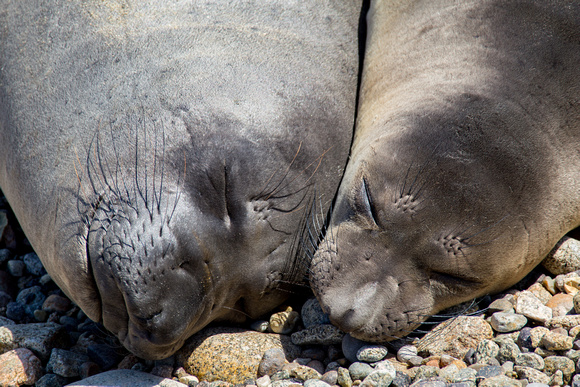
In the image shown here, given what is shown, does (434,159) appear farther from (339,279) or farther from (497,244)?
(339,279)

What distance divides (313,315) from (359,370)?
504 millimetres

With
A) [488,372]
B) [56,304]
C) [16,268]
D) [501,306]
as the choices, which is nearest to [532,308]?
[501,306]

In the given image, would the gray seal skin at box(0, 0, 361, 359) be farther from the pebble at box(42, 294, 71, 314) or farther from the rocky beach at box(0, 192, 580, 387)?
the pebble at box(42, 294, 71, 314)

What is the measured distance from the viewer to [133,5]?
337 centimetres

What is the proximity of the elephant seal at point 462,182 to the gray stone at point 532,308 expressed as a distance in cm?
11

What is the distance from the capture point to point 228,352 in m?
3.09

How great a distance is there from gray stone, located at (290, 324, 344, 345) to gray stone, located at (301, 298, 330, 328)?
0.06 meters

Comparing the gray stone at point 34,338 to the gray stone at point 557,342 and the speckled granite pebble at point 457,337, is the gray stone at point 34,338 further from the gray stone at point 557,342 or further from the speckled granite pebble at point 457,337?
the gray stone at point 557,342

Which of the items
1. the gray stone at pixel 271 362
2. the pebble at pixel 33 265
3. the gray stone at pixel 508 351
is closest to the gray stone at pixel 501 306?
the gray stone at pixel 508 351

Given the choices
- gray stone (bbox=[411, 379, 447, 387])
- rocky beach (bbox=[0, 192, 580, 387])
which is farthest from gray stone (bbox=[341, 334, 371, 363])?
gray stone (bbox=[411, 379, 447, 387])

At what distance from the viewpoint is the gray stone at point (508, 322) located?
2994 millimetres

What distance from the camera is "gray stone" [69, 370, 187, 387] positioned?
2951mm

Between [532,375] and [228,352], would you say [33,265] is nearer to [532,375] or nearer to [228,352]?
[228,352]

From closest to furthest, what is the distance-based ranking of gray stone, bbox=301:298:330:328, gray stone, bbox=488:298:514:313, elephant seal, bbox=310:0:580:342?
elephant seal, bbox=310:0:580:342 → gray stone, bbox=488:298:514:313 → gray stone, bbox=301:298:330:328
